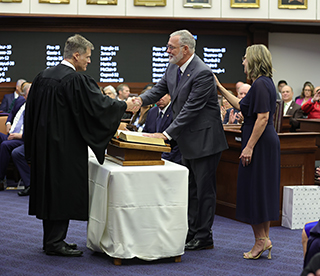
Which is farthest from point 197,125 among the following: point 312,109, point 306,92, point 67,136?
point 306,92

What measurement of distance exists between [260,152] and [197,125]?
1.99 ft

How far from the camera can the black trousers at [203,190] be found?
4.20m

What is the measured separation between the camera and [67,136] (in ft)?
12.5

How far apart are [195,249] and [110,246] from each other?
87 cm

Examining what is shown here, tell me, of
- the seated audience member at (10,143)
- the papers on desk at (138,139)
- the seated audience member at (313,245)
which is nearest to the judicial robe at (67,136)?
the papers on desk at (138,139)

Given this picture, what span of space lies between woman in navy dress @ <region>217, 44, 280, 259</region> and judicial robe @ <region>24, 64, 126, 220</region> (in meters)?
1.06

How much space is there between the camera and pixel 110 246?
11.9 feet

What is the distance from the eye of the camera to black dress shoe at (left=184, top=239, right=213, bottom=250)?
4.16 m

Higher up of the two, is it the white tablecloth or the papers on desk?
the papers on desk

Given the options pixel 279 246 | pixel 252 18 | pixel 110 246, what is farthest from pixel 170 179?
pixel 252 18

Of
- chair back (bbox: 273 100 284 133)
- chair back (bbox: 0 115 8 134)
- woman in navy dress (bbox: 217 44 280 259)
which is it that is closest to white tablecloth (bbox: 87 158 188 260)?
woman in navy dress (bbox: 217 44 280 259)

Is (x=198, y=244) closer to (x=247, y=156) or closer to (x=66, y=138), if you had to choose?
(x=247, y=156)

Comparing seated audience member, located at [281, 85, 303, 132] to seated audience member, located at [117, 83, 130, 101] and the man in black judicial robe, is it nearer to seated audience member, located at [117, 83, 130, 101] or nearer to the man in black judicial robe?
seated audience member, located at [117, 83, 130, 101]

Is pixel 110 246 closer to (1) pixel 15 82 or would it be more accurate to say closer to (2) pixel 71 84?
(2) pixel 71 84
